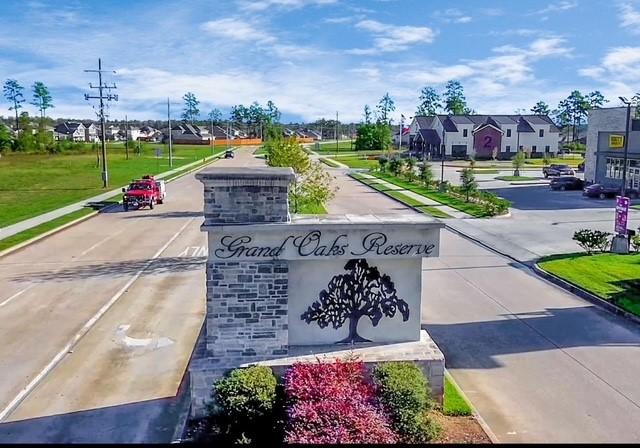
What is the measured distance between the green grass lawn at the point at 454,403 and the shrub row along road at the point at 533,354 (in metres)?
0.35

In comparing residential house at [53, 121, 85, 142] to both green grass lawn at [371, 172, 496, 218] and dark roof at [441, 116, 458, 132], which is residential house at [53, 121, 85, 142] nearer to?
dark roof at [441, 116, 458, 132]

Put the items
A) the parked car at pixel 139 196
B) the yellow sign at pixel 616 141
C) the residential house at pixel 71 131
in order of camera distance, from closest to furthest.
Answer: the parked car at pixel 139 196 → the yellow sign at pixel 616 141 → the residential house at pixel 71 131

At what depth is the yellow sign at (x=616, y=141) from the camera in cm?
4544

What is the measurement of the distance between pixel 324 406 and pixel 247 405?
1460 mm

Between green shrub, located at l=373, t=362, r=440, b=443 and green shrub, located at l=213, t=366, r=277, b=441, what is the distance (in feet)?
5.65

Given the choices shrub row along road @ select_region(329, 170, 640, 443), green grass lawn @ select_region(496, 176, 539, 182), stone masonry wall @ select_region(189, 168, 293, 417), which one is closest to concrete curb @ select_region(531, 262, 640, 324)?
shrub row along road @ select_region(329, 170, 640, 443)

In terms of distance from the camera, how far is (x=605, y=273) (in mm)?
19609

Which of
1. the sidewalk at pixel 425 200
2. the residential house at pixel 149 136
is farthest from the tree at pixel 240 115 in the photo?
the sidewalk at pixel 425 200

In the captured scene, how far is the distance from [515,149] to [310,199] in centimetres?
7418

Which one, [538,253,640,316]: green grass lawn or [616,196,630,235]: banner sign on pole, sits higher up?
[616,196,630,235]: banner sign on pole

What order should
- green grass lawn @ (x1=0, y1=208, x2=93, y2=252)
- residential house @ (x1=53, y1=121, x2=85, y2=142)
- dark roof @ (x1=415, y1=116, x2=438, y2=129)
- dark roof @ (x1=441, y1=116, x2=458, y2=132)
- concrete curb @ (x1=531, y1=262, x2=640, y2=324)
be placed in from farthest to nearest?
residential house @ (x1=53, y1=121, x2=85, y2=142) < dark roof @ (x1=415, y1=116, x2=438, y2=129) < dark roof @ (x1=441, y1=116, x2=458, y2=132) < green grass lawn @ (x1=0, y1=208, x2=93, y2=252) < concrete curb @ (x1=531, y1=262, x2=640, y2=324)

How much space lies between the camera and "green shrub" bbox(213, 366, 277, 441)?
9117mm

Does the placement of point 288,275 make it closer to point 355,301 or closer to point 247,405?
point 355,301

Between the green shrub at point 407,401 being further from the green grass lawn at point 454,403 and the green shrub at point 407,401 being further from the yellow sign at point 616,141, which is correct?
the yellow sign at point 616,141
